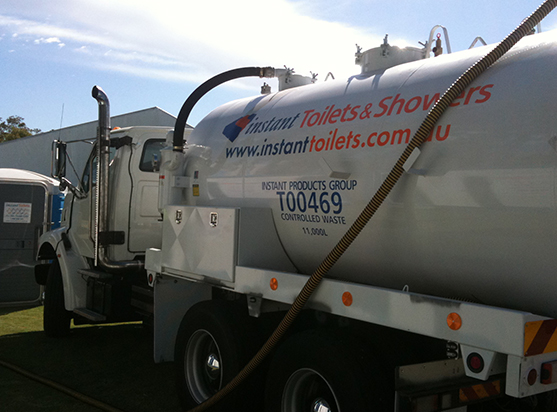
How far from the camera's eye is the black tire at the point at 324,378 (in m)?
3.10

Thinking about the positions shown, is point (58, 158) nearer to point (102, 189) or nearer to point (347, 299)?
point (102, 189)

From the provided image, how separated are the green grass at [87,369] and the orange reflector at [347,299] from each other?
8.66ft

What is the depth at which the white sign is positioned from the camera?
10.5 metres

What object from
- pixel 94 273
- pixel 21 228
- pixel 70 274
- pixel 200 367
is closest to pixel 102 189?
pixel 94 273

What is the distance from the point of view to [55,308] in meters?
7.82

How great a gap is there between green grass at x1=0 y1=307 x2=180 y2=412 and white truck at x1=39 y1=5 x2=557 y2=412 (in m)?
0.54

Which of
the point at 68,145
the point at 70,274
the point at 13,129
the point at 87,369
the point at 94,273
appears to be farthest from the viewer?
the point at 13,129

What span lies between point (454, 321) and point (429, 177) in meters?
0.84

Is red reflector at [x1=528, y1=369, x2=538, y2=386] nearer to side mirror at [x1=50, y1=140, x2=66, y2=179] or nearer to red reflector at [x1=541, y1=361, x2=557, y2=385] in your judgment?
red reflector at [x1=541, y1=361, x2=557, y2=385]

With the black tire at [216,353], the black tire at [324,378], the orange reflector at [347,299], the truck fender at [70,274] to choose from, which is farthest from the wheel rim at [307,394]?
the truck fender at [70,274]

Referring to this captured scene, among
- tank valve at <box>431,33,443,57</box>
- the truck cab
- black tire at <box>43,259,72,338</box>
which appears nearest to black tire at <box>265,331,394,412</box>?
tank valve at <box>431,33,443,57</box>

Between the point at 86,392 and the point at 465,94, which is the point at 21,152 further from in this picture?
the point at 465,94

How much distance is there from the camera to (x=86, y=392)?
560cm

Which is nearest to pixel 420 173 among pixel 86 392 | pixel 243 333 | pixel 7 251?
pixel 243 333
